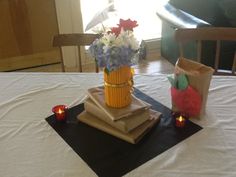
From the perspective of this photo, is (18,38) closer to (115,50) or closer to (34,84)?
(34,84)

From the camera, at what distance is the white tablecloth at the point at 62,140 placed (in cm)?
97

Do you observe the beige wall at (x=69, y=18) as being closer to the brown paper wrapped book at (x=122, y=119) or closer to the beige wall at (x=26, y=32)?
the beige wall at (x=26, y=32)

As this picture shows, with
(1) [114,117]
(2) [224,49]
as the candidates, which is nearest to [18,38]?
(2) [224,49]

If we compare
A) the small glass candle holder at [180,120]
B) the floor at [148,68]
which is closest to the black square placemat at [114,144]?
the small glass candle holder at [180,120]

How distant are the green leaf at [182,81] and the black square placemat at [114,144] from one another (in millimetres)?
139

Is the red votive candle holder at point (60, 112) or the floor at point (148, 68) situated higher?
the red votive candle holder at point (60, 112)

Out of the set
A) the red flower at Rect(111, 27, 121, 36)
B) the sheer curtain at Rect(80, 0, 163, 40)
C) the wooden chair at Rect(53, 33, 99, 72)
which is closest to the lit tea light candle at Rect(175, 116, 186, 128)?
the red flower at Rect(111, 27, 121, 36)

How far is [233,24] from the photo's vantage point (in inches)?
103

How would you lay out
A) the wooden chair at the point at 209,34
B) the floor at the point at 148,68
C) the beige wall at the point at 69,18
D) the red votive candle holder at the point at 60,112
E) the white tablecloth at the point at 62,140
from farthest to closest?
the floor at the point at 148,68
the beige wall at the point at 69,18
the wooden chair at the point at 209,34
the red votive candle holder at the point at 60,112
the white tablecloth at the point at 62,140

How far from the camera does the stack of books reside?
1083mm

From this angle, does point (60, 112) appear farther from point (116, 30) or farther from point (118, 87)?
point (116, 30)

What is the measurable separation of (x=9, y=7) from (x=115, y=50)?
2302mm

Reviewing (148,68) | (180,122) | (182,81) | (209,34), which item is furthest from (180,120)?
(148,68)

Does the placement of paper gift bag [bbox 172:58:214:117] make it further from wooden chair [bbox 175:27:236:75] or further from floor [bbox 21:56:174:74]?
floor [bbox 21:56:174:74]
